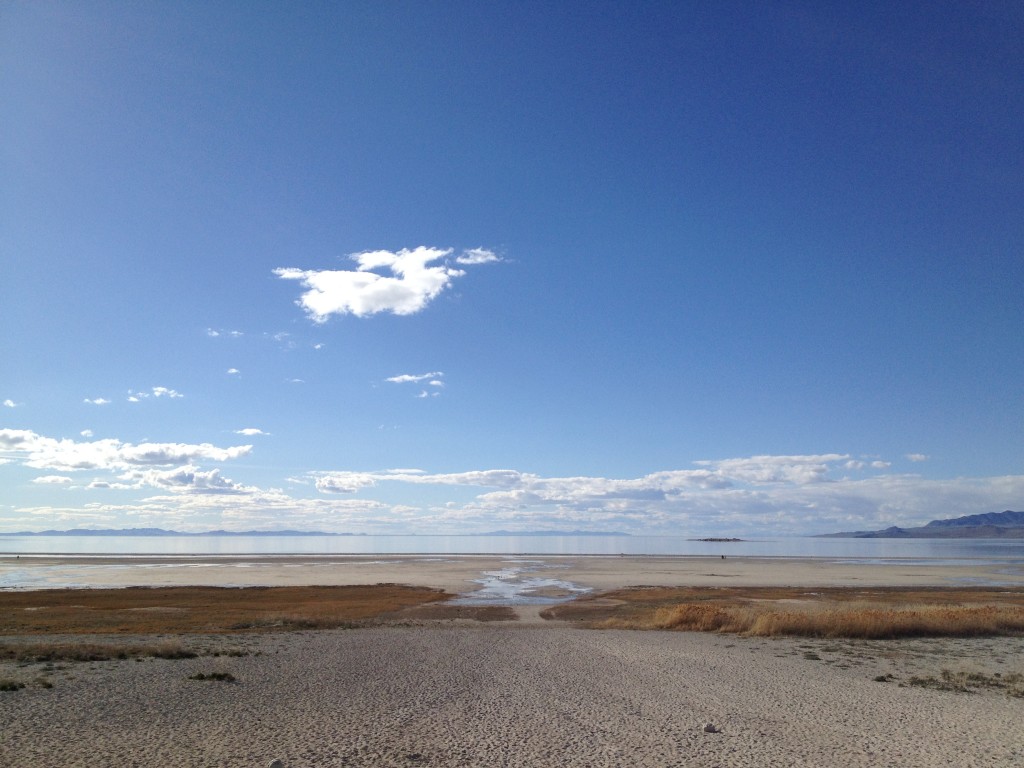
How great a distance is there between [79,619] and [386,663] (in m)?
20.4

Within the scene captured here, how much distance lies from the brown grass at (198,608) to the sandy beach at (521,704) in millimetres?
5171

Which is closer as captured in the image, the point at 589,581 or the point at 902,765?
the point at 902,765

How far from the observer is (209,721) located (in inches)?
504

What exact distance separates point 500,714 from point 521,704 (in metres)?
1.01

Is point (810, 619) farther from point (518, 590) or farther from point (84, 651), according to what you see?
point (518, 590)

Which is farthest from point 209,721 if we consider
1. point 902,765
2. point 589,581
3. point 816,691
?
point 589,581

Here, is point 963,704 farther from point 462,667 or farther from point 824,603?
point 824,603

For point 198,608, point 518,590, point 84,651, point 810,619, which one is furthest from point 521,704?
point 518,590

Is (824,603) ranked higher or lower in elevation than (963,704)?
lower

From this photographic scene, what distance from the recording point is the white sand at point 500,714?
11.0 meters

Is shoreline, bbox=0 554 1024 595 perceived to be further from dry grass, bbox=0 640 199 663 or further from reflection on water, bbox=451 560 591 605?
dry grass, bbox=0 640 199 663

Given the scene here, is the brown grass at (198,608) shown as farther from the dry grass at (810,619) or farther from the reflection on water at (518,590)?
the dry grass at (810,619)

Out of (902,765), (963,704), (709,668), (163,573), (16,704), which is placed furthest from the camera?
(163,573)

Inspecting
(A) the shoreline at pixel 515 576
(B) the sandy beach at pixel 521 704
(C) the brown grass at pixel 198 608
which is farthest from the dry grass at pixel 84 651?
(A) the shoreline at pixel 515 576
